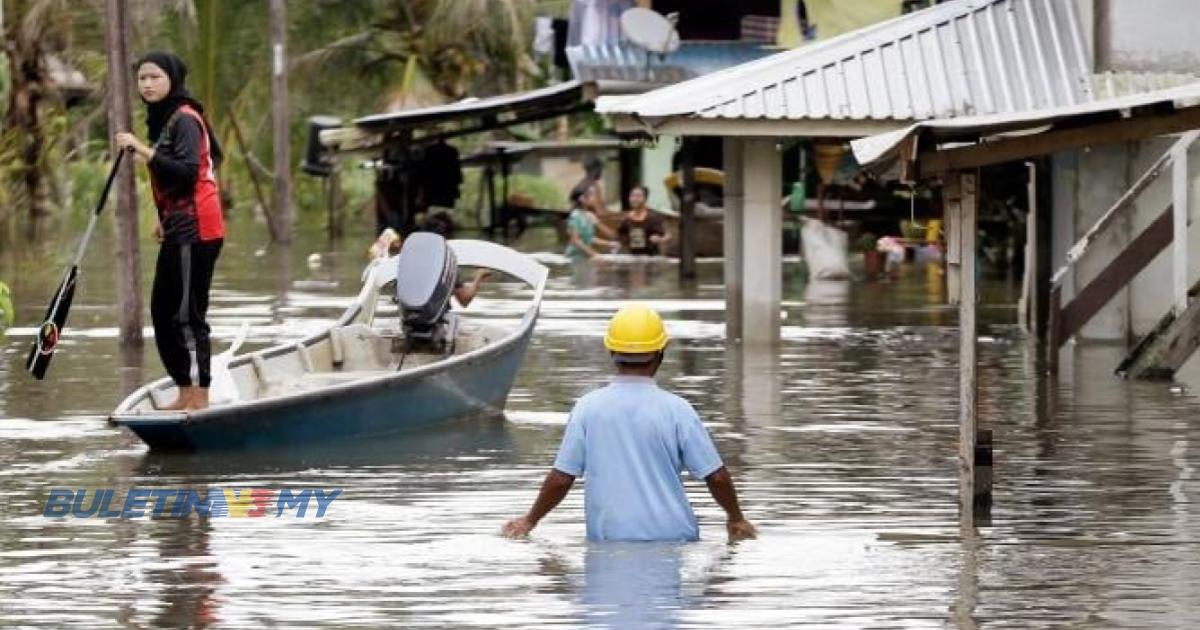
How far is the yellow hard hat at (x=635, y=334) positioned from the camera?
1095 cm

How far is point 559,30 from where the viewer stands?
44875 millimetres

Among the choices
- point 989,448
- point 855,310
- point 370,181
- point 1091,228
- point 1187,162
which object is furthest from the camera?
point 370,181

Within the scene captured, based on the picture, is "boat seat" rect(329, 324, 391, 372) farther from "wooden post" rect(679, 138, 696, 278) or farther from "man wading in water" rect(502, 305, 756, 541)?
"wooden post" rect(679, 138, 696, 278)

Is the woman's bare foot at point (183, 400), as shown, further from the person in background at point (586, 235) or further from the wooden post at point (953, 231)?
the person in background at point (586, 235)

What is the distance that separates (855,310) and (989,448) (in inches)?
627

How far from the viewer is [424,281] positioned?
60.3 feet

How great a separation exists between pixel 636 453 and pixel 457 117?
87.4 feet

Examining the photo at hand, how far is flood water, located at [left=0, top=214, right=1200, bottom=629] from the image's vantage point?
35.9 feet

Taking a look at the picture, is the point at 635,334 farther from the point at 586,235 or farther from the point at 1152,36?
the point at 586,235

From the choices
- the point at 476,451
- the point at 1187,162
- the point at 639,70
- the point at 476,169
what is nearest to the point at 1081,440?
the point at 476,451

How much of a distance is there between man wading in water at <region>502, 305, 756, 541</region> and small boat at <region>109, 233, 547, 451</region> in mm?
4759

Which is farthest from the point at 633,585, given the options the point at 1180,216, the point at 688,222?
the point at 688,222

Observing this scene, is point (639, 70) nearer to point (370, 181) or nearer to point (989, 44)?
point (989, 44)

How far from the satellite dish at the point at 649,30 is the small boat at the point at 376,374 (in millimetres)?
11172
